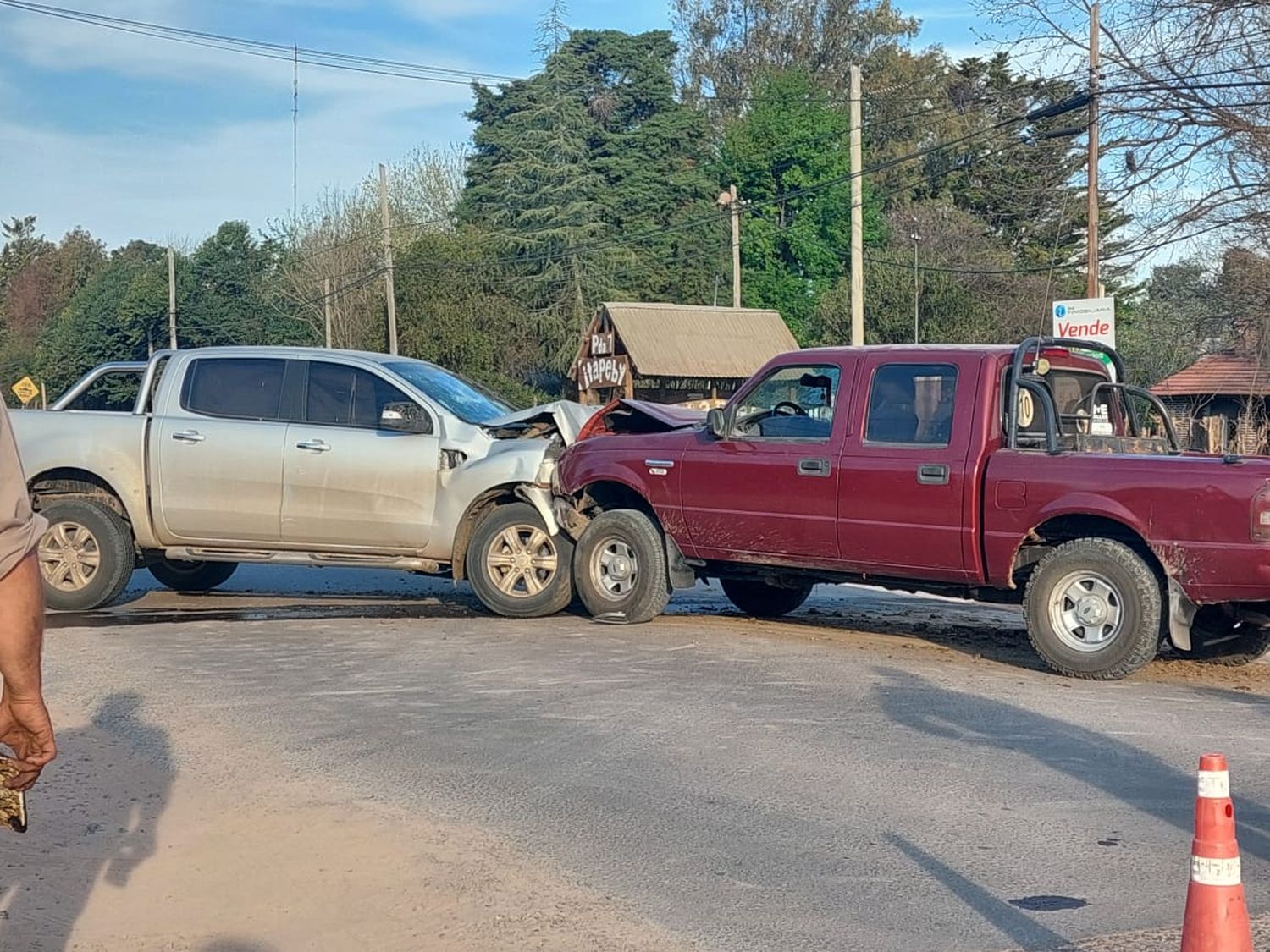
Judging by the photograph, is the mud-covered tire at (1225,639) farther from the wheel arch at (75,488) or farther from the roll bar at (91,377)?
the roll bar at (91,377)

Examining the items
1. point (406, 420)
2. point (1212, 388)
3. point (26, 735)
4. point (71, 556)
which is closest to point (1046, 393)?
point (406, 420)

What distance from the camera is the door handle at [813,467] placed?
1009cm

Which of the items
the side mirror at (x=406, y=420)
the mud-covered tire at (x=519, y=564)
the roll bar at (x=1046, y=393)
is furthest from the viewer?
the side mirror at (x=406, y=420)

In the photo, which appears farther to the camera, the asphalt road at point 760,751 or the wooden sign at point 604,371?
the wooden sign at point 604,371

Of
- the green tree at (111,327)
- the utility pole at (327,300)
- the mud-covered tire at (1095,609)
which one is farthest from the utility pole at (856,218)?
the green tree at (111,327)

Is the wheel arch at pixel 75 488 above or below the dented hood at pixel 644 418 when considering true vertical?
below

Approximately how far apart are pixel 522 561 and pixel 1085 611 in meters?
4.25

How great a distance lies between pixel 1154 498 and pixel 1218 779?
493cm

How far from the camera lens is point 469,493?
11.4 metres

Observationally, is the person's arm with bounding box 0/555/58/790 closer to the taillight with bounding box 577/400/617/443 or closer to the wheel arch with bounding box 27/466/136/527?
the taillight with bounding box 577/400/617/443

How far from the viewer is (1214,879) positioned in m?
4.07

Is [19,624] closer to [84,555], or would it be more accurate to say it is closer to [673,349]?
[84,555]

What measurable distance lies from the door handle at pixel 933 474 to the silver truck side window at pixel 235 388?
5199mm

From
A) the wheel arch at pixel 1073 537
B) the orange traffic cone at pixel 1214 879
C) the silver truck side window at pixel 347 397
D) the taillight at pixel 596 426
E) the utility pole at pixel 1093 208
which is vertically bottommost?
the orange traffic cone at pixel 1214 879
